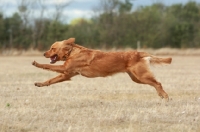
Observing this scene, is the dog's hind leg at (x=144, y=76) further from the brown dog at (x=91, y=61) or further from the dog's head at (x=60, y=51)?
the dog's head at (x=60, y=51)

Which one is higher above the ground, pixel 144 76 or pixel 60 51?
pixel 60 51

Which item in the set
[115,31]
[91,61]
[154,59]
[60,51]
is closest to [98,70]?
[91,61]

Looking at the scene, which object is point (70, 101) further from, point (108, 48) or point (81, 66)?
point (108, 48)

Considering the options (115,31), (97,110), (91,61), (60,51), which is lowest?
(115,31)

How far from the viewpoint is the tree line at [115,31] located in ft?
162

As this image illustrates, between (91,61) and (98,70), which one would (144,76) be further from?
(91,61)

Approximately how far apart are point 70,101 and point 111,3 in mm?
44332

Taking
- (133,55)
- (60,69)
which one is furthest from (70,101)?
(133,55)

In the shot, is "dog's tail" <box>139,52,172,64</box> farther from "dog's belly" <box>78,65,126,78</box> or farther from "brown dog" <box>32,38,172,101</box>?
"dog's belly" <box>78,65,126,78</box>

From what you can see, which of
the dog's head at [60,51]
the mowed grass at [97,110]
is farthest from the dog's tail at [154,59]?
the dog's head at [60,51]

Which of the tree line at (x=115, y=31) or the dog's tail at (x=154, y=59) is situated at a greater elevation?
the dog's tail at (x=154, y=59)

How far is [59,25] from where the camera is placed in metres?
50.9

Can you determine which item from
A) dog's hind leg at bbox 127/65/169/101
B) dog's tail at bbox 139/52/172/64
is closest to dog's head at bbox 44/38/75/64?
dog's hind leg at bbox 127/65/169/101

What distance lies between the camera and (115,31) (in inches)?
1982
